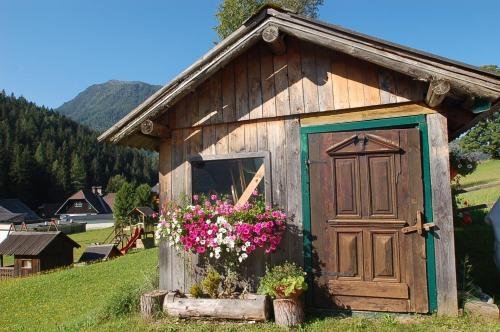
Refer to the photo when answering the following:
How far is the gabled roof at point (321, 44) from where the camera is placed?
4.83 metres

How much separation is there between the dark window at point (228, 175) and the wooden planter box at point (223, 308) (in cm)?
167

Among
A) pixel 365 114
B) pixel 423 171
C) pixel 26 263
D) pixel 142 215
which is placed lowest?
pixel 26 263

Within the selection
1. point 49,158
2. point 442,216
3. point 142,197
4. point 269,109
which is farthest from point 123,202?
point 49,158

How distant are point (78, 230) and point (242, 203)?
191ft

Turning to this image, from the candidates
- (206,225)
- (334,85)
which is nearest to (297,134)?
(334,85)

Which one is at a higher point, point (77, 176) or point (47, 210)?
point (77, 176)

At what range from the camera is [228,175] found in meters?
6.49

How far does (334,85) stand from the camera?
5.86 m

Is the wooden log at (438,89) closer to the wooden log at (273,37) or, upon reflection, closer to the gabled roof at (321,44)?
the gabled roof at (321,44)

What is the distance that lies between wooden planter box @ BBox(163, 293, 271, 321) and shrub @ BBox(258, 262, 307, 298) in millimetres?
171

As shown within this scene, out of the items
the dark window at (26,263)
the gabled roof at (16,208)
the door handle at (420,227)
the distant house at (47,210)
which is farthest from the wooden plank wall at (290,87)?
the distant house at (47,210)

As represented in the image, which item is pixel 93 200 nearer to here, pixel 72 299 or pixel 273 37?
pixel 72 299

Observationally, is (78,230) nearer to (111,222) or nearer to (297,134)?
(111,222)

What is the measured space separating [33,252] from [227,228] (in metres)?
20.6
